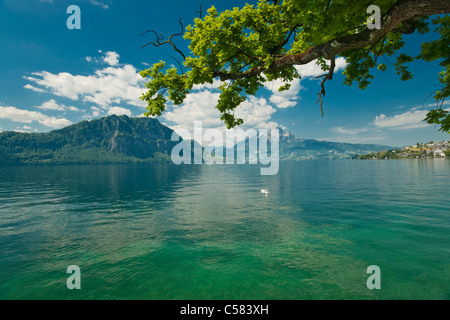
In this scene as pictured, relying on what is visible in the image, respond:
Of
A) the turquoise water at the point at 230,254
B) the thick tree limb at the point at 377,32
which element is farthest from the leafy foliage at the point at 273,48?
the turquoise water at the point at 230,254

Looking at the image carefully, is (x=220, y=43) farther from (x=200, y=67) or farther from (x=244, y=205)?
(x=244, y=205)

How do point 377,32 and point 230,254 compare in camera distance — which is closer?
point 377,32

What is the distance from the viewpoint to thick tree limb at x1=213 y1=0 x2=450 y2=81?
273 inches

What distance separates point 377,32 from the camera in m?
7.98

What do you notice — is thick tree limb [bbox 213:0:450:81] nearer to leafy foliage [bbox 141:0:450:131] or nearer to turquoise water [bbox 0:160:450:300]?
leafy foliage [bbox 141:0:450:131]

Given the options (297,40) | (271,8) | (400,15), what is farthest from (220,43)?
(400,15)

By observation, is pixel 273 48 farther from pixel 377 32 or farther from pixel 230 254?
pixel 230 254

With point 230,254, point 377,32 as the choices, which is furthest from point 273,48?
point 230,254

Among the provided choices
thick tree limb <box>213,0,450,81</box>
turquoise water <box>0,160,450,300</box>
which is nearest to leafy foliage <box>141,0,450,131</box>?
thick tree limb <box>213,0,450,81</box>

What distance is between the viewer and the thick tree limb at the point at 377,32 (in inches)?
273

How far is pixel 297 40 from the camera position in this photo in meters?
12.5

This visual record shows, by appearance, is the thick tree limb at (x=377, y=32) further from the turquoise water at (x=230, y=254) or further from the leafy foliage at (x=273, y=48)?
the turquoise water at (x=230, y=254)

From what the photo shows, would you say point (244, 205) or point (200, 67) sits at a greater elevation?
point (200, 67)

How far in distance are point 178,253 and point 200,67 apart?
461 inches
